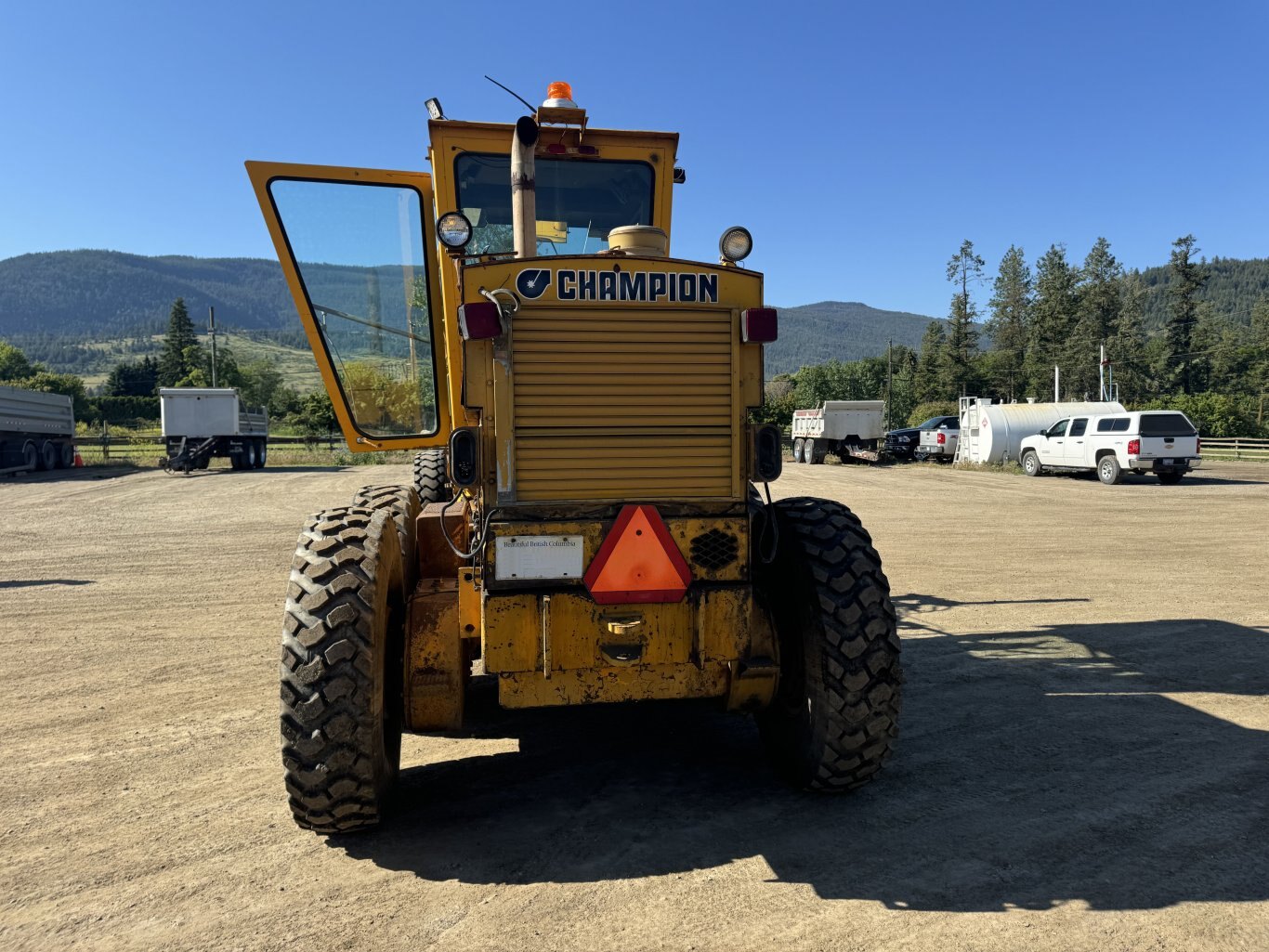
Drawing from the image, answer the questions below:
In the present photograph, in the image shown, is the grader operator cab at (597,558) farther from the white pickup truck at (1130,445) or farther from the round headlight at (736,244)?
the white pickup truck at (1130,445)

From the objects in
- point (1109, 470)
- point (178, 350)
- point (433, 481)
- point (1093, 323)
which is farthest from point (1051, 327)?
point (178, 350)

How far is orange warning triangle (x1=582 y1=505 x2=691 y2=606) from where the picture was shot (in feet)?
12.1

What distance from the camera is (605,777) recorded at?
14.6 feet

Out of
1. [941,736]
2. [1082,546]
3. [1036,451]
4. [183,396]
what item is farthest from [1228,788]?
[183,396]

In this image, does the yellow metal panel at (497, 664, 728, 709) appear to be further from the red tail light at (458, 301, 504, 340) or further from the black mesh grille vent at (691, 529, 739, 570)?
the red tail light at (458, 301, 504, 340)

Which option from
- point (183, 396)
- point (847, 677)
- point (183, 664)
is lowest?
point (183, 664)

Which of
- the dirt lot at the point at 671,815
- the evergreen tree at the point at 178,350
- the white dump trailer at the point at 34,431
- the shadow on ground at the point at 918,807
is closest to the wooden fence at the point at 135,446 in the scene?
the white dump trailer at the point at 34,431

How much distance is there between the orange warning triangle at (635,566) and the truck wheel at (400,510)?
1.20 metres

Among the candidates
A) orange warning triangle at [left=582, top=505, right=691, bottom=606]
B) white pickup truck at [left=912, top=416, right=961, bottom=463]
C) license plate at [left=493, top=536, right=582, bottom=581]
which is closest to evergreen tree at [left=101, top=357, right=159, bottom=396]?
white pickup truck at [left=912, top=416, right=961, bottom=463]

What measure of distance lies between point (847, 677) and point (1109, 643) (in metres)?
4.45

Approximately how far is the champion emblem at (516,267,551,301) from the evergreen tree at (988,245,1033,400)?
84.4 meters

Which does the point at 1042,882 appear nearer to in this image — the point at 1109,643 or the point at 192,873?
the point at 192,873

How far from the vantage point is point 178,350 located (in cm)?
9888

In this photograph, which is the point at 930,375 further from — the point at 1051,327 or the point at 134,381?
the point at 134,381
